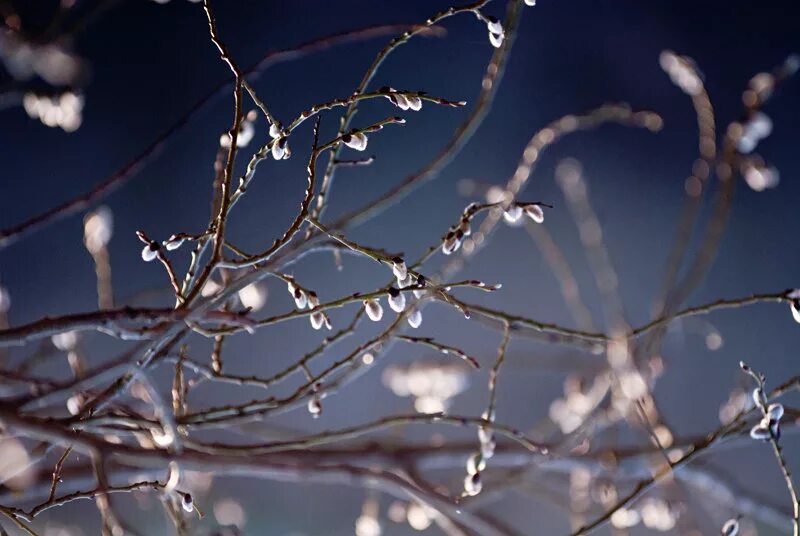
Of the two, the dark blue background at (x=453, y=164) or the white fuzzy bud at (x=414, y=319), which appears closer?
the white fuzzy bud at (x=414, y=319)

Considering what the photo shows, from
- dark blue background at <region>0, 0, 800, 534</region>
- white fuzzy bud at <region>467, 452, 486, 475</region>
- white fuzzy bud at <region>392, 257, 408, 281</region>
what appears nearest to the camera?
white fuzzy bud at <region>392, 257, 408, 281</region>

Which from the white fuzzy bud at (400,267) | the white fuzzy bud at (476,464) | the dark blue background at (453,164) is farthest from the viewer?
the dark blue background at (453,164)

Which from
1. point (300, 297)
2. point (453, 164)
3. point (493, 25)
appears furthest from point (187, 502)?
point (453, 164)

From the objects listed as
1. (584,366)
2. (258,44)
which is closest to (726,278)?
(584,366)

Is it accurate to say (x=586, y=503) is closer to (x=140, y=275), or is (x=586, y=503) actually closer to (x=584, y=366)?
(x=584, y=366)

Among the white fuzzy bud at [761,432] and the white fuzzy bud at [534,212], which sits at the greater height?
the white fuzzy bud at [534,212]

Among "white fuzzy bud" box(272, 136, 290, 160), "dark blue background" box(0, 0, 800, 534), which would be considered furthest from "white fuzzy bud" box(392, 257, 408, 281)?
"dark blue background" box(0, 0, 800, 534)

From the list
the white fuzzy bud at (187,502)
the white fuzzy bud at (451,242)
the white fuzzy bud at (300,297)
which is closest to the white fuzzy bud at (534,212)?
the white fuzzy bud at (451,242)

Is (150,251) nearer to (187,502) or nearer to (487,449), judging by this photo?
(187,502)

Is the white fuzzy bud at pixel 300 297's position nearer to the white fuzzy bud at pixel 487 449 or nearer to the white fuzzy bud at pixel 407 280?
the white fuzzy bud at pixel 407 280

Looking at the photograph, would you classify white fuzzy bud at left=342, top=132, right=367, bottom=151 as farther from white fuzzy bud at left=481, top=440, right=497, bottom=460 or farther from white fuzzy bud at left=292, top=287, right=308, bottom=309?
white fuzzy bud at left=481, top=440, right=497, bottom=460

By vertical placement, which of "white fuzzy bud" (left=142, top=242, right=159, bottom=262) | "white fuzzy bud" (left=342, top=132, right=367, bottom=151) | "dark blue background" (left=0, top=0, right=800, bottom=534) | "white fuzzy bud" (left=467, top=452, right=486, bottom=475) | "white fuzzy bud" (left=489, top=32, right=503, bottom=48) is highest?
"dark blue background" (left=0, top=0, right=800, bottom=534)

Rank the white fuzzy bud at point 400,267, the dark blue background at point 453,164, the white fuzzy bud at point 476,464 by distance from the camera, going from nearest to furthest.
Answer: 1. the white fuzzy bud at point 400,267
2. the white fuzzy bud at point 476,464
3. the dark blue background at point 453,164
